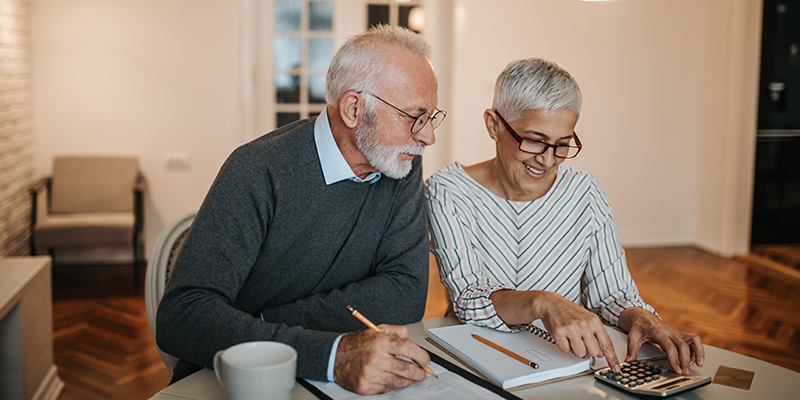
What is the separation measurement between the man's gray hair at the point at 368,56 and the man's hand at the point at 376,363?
63cm

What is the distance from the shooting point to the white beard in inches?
57.3

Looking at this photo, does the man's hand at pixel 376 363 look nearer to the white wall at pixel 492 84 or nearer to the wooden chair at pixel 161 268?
the wooden chair at pixel 161 268

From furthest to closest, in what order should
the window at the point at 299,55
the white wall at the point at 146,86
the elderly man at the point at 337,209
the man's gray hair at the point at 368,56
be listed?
the window at the point at 299,55 → the white wall at the point at 146,86 → the man's gray hair at the point at 368,56 → the elderly man at the point at 337,209

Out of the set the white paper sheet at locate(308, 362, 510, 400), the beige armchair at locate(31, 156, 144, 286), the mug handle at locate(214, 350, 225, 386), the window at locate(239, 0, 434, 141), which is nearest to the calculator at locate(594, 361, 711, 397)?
the white paper sheet at locate(308, 362, 510, 400)

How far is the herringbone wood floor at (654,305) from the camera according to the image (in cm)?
289

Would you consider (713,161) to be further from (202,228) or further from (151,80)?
(202,228)

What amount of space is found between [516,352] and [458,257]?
1.42ft

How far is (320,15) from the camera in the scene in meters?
5.75

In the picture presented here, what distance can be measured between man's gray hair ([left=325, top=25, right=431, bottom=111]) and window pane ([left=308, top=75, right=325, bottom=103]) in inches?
175

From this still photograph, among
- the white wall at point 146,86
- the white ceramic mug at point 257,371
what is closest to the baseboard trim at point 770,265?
the white wall at point 146,86

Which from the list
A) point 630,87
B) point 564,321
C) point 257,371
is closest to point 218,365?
point 257,371

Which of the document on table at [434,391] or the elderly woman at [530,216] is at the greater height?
the elderly woman at [530,216]

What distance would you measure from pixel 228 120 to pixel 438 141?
211cm

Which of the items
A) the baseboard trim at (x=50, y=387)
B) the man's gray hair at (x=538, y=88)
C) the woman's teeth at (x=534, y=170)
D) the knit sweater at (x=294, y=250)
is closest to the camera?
the knit sweater at (x=294, y=250)
